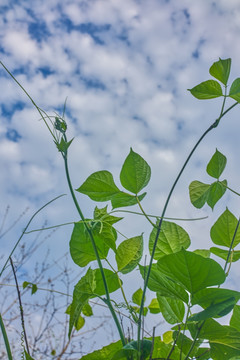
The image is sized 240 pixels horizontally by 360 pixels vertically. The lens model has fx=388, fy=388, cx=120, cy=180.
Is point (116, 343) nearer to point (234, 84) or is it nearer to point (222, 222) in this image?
point (222, 222)

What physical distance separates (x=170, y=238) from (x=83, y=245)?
88mm

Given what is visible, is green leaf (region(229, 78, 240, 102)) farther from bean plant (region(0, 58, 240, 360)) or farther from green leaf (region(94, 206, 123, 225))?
green leaf (region(94, 206, 123, 225))

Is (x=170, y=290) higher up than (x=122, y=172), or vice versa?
(x=122, y=172)

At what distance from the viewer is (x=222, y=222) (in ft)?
1.40

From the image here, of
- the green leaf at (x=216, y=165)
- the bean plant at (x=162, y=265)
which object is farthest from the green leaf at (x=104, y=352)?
the green leaf at (x=216, y=165)

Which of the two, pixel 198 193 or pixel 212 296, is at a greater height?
pixel 198 193

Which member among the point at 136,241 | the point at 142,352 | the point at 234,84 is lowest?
the point at 142,352

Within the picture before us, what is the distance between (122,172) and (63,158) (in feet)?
0.25

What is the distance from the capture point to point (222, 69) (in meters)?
0.40

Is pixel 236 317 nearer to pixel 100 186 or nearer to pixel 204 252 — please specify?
pixel 204 252

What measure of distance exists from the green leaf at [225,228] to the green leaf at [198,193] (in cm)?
5

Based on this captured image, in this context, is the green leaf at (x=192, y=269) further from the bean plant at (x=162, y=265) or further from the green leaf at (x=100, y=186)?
the green leaf at (x=100, y=186)

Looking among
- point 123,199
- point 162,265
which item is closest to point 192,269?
point 162,265

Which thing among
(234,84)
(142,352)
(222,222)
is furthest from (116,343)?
(234,84)
